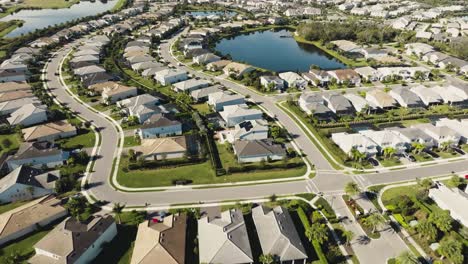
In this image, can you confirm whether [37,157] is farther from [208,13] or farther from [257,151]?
[208,13]

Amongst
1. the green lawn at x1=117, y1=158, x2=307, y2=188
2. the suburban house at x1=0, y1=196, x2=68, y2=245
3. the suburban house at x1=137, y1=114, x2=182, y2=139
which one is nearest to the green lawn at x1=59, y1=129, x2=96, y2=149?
the suburban house at x1=137, y1=114, x2=182, y2=139

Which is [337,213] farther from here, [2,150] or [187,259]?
[2,150]

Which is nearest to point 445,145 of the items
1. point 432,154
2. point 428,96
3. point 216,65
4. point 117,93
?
point 432,154

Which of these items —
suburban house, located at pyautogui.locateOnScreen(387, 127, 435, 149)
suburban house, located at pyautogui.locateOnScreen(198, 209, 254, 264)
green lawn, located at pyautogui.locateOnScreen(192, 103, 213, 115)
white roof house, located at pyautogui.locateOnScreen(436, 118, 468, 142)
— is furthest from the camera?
green lawn, located at pyautogui.locateOnScreen(192, 103, 213, 115)

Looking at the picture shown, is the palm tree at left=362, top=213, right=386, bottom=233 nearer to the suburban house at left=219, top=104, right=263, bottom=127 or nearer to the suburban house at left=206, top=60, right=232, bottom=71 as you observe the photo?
the suburban house at left=219, top=104, right=263, bottom=127

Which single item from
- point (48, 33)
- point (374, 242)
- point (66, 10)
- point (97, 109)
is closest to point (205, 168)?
point (374, 242)
